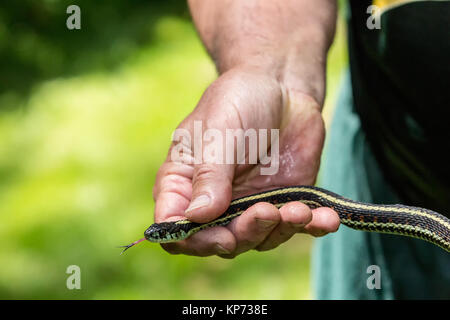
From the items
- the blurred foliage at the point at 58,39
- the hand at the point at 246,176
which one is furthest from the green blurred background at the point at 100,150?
the hand at the point at 246,176

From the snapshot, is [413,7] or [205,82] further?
[205,82]

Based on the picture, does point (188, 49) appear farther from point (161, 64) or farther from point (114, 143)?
point (114, 143)

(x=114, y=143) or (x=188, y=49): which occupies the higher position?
(x=188, y=49)

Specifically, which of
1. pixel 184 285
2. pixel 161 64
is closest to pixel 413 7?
pixel 184 285

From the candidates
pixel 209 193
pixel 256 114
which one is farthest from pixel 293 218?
pixel 256 114

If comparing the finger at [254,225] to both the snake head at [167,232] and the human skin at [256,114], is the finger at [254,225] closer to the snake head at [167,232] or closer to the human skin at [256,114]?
the human skin at [256,114]

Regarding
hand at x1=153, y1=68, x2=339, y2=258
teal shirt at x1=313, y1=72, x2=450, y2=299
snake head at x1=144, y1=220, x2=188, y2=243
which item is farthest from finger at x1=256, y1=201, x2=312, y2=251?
teal shirt at x1=313, y1=72, x2=450, y2=299

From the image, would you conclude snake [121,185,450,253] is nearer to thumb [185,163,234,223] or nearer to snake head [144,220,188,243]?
snake head [144,220,188,243]
